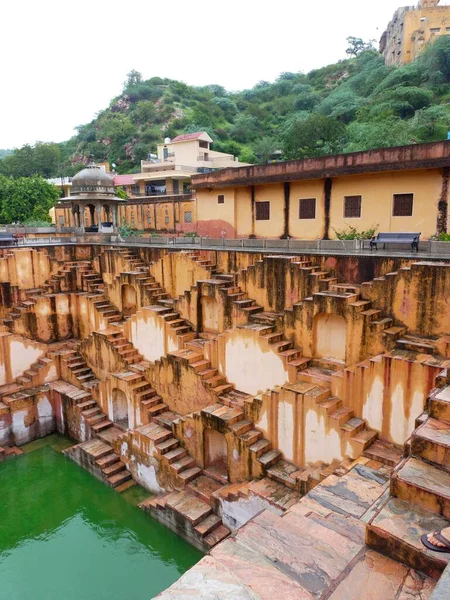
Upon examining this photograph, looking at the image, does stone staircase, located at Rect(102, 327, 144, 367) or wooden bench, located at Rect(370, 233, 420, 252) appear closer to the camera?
wooden bench, located at Rect(370, 233, 420, 252)

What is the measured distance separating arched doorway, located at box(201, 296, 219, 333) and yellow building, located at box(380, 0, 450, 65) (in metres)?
51.7

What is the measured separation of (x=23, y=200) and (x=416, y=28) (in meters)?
50.4

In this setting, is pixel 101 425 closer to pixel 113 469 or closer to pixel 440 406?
pixel 113 469

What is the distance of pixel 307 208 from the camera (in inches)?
687

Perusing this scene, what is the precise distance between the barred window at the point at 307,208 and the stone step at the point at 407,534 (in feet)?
45.5

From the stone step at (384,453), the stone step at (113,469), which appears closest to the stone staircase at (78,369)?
the stone step at (113,469)

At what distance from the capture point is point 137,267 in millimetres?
18469

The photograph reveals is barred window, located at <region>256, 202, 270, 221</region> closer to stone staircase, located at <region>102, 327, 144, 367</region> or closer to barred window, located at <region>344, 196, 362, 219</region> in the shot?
barred window, located at <region>344, 196, 362, 219</region>

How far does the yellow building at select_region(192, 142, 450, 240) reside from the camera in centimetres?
1459

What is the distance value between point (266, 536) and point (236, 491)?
277 inches

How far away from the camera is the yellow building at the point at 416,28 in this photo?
5172 centimetres

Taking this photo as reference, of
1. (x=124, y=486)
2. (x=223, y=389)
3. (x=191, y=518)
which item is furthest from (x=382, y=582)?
(x=124, y=486)

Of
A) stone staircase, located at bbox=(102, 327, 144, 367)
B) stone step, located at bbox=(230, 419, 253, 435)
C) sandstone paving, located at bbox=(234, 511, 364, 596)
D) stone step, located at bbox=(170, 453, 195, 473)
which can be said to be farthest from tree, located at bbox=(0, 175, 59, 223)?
sandstone paving, located at bbox=(234, 511, 364, 596)

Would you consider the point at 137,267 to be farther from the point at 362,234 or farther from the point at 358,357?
the point at 358,357
